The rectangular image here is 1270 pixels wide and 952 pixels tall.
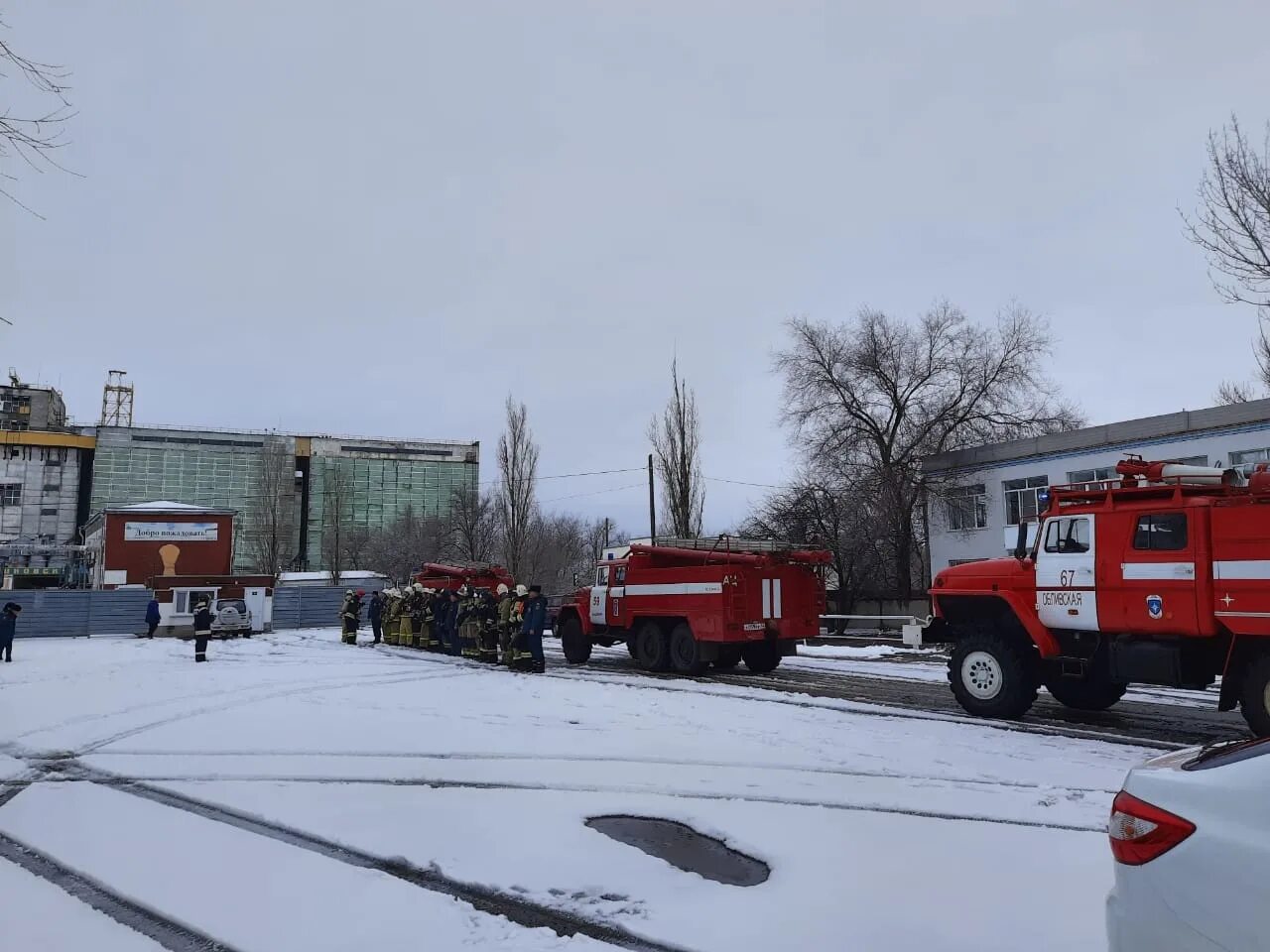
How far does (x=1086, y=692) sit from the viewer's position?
12000 millimetres

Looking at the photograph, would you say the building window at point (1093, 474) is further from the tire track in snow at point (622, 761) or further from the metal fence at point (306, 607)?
the metal fence at point (306, 607)

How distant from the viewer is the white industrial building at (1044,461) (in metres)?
27.9

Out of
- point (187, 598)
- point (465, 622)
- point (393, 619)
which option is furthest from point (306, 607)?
point (465, 622)

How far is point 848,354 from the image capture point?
3866 cm

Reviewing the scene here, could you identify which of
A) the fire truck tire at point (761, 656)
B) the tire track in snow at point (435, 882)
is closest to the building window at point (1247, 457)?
the fire truck tire at point (761, 656)

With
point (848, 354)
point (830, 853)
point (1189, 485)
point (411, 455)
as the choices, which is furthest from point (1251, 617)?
point (411, 455)

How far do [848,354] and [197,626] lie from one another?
28.3m

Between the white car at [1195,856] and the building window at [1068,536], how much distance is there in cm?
841

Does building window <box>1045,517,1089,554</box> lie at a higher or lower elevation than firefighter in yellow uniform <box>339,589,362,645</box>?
higher

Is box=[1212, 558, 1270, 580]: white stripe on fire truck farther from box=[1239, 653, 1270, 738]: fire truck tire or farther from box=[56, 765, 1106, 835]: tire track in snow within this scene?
box=[56, 765, 1106, 835]: tire track in snow

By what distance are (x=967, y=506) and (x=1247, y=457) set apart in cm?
1021

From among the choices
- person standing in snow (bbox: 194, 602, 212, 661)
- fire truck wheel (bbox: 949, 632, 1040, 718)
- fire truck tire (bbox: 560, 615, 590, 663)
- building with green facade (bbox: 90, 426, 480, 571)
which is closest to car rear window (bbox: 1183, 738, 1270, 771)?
fire truck wheel (bbox: 949, 632, 1040, 718)

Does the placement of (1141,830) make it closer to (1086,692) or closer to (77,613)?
(1086,692)

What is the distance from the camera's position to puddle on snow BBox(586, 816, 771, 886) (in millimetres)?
5277
